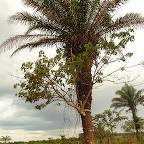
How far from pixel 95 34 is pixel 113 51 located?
3.02m

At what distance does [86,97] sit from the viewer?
13602mm

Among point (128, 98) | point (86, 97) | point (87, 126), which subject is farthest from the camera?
point (128, 98)

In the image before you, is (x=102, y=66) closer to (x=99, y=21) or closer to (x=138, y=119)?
(x=99, y=21)

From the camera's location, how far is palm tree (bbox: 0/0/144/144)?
13.8 metres

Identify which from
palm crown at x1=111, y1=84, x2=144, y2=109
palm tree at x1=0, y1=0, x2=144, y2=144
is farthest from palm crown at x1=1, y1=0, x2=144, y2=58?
palm crown at x1=111, y1=84, x2=144, y2=109

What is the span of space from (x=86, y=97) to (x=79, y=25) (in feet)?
11.1

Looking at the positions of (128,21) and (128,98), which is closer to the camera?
(128,21)

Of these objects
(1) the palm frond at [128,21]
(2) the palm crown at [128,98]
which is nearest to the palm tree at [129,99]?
(2) the palm crown at [128,98]

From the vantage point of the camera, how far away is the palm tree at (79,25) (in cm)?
1378

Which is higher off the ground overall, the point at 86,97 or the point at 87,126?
the point at 86,97

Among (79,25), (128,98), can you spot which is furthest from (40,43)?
(128,98)

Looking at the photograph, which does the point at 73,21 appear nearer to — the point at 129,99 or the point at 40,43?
the point at 40,43

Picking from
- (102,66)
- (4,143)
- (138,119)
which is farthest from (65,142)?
(138,119)

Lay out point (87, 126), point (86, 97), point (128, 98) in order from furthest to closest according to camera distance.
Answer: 1. point (128, 98)
2. point (87, 126)
3. point (86, 97)
